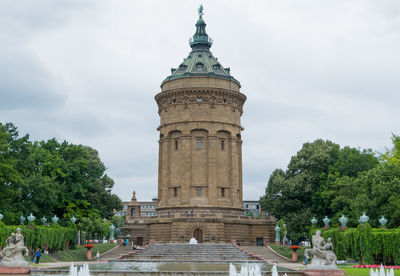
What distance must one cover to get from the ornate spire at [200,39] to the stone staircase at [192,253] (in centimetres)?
2880

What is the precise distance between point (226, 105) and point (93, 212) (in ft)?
65.6

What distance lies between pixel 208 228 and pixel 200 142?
11058 millimetres

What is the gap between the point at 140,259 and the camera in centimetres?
3688

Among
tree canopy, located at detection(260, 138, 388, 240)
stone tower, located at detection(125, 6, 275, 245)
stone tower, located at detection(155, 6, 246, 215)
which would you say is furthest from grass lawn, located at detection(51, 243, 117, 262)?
tree canopy, located at detection(260, 138, 388, 240)

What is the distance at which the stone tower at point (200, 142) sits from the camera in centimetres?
5669

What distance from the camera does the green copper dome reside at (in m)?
59.6

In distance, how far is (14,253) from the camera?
2495cm

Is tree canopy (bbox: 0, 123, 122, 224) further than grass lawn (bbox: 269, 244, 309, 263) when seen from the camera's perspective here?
No

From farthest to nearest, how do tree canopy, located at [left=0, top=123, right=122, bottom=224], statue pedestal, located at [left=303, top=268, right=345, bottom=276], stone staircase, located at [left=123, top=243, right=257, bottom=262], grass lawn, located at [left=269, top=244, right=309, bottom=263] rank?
grass lawn, located at [left=269, top=244, right=309, bottom=263], tree canopy, located at [left=0, top=123, right=122, bottom=224], stone staircase, located at [left=123, top=243, right=257, bottom=262], statue pedestal, located at [left=303, top=268, right=345, bottom=276]

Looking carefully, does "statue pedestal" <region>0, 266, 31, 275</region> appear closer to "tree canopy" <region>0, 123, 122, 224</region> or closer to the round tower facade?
"tree canopy" <region>0, 123, 122, 224</region>

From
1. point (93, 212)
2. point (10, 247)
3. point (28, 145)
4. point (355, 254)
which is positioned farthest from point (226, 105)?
point (10, 247)

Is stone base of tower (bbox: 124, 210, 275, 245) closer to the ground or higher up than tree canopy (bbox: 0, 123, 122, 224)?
closer to the ground

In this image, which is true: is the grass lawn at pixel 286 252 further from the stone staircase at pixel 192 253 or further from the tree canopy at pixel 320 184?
the stone staircase at pixel 192 253

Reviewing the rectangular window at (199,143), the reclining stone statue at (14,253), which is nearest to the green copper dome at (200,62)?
the rectangular window at (199,143)
